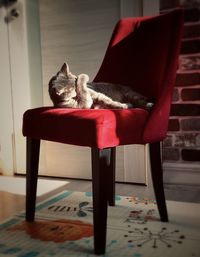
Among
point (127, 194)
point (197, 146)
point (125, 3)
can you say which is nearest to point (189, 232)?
point (127, 194)

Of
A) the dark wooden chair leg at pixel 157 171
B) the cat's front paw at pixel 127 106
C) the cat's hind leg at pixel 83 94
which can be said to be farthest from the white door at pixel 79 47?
the cat's hind leg at pixel 83 94

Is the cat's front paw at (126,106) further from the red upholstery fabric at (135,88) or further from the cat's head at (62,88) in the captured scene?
the cat's head at (62,88)

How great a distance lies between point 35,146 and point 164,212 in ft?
1.93

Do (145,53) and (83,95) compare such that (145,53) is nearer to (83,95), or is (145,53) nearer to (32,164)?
(83,95)

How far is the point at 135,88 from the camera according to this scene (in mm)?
1568

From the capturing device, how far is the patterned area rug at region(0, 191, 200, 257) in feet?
4.03

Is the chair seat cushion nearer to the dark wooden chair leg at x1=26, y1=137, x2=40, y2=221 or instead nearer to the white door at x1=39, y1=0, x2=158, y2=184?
the dark wooden chair leg at x1=26, y1=137, x2=40, y2=221

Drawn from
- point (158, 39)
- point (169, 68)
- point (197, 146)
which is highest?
point (158, 39)

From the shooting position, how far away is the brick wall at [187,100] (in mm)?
1933

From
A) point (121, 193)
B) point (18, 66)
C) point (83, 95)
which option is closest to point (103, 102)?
point (83, 95)

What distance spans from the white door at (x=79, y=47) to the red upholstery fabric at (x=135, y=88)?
0.51 metres

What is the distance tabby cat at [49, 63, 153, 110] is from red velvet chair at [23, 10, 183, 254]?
6 centimetres

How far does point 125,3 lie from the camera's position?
2070 millimetres

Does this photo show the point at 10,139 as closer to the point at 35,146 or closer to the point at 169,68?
the point at 35,146
